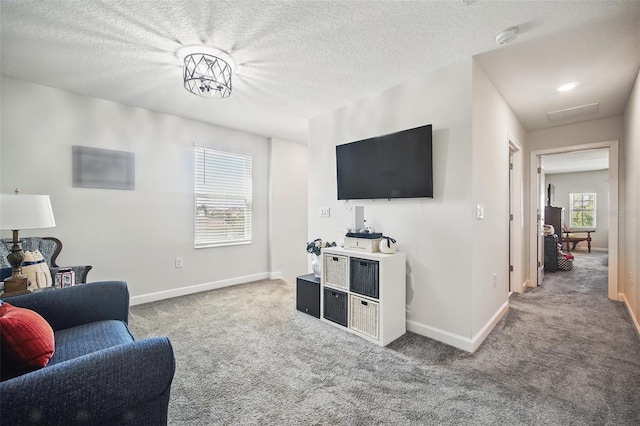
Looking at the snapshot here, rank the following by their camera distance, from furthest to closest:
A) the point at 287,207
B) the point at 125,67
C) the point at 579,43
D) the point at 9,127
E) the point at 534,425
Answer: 1. the point at 287,207
2. the point at 9,127
3. the point at 125,67
4. the point at 579,43
5. the point at 534,425

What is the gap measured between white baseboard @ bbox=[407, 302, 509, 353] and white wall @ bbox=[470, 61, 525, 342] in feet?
0.14

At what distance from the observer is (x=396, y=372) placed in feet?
6.59

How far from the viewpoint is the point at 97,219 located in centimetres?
323

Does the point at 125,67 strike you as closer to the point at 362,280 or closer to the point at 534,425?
the point at 362,280

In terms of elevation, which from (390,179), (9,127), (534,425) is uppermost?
(9,127)

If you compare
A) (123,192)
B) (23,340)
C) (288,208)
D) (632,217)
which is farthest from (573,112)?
(123,192)

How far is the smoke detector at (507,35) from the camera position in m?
1.98

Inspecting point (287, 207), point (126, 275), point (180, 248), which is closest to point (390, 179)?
point (287, 207)

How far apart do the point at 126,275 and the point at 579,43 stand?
15.9 ft

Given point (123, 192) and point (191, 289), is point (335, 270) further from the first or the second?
point (123, 192)

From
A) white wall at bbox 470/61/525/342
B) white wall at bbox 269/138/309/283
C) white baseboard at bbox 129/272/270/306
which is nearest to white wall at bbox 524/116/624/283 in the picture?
white wall at bbox 470/61/525/342

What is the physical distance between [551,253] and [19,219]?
709 centimetres

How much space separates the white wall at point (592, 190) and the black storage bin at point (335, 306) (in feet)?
30.6

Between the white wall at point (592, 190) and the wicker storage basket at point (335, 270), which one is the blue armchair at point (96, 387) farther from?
the white wall at point (592, 190)
